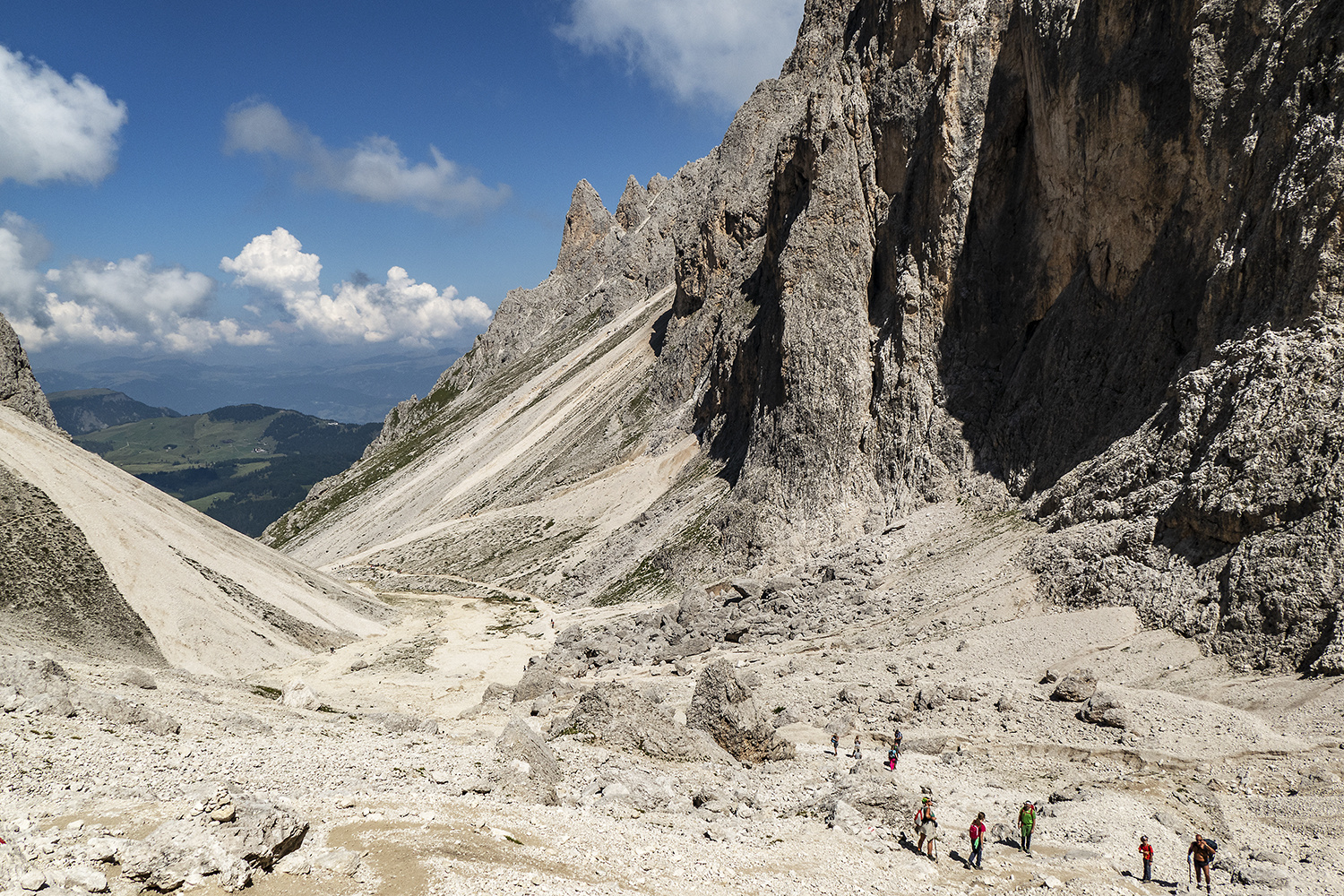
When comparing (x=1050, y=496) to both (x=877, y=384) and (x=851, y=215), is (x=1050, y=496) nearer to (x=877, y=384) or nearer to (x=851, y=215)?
(x=877, y=384)

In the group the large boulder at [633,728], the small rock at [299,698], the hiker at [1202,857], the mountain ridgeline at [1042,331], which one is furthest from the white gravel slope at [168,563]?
the hiker at [1202,857]

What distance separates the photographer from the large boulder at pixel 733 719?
23.5 meters

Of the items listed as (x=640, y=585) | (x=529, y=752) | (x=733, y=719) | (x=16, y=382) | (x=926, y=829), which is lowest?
(x=529, y=752)

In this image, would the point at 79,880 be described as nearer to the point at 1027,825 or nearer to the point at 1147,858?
the point at 1027,825

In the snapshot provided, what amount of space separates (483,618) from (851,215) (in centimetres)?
3867

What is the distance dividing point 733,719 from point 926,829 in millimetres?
7561

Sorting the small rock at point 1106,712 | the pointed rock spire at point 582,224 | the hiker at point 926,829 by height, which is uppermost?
the pointed rock spire at point 582,224

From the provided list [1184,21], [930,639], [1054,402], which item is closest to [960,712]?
[930,639]

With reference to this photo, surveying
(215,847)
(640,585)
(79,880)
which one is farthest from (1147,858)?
(640,585)

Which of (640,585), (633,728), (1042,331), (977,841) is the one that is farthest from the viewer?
(640,585)

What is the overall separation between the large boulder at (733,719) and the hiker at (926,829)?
667cm

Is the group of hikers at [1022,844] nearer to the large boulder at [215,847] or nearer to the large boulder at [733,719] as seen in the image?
the large boulder at [733,719]

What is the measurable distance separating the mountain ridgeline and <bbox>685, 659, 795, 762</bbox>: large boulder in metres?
14.1

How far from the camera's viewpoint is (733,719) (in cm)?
2364
